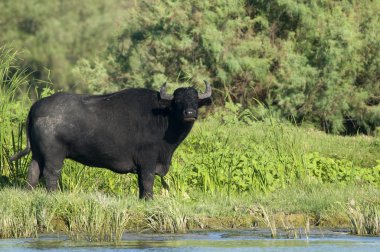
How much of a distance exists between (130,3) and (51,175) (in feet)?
163

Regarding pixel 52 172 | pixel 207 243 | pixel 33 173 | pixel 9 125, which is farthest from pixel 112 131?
pixel 207 243

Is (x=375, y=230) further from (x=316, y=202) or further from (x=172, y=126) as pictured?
(x=172, y=126)

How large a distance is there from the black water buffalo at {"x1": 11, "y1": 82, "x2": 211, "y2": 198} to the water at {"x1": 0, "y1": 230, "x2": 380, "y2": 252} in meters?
2.25

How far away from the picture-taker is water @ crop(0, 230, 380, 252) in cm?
1252

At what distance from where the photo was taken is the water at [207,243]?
12523mm

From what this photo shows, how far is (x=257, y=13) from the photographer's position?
29016 mm

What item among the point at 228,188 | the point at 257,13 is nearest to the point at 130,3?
the point at 257,13

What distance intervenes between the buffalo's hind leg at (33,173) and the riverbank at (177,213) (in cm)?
58

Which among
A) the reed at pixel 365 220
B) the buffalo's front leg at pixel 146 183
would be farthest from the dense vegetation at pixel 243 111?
the buffalo's front leg at pixel 146 183

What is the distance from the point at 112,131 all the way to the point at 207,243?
3410 millimetres

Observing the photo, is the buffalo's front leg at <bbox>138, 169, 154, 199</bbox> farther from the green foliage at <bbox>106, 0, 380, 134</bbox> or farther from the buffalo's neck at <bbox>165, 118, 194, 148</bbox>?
the green foliage at <bbox>106, 0, 380, 134</bbox>

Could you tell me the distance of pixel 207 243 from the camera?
42.9 feet

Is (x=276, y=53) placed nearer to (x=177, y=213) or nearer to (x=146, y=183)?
(x=146, y=183)

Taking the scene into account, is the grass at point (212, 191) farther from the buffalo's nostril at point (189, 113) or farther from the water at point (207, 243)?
the buffalo's nostril at point (189, 113)
